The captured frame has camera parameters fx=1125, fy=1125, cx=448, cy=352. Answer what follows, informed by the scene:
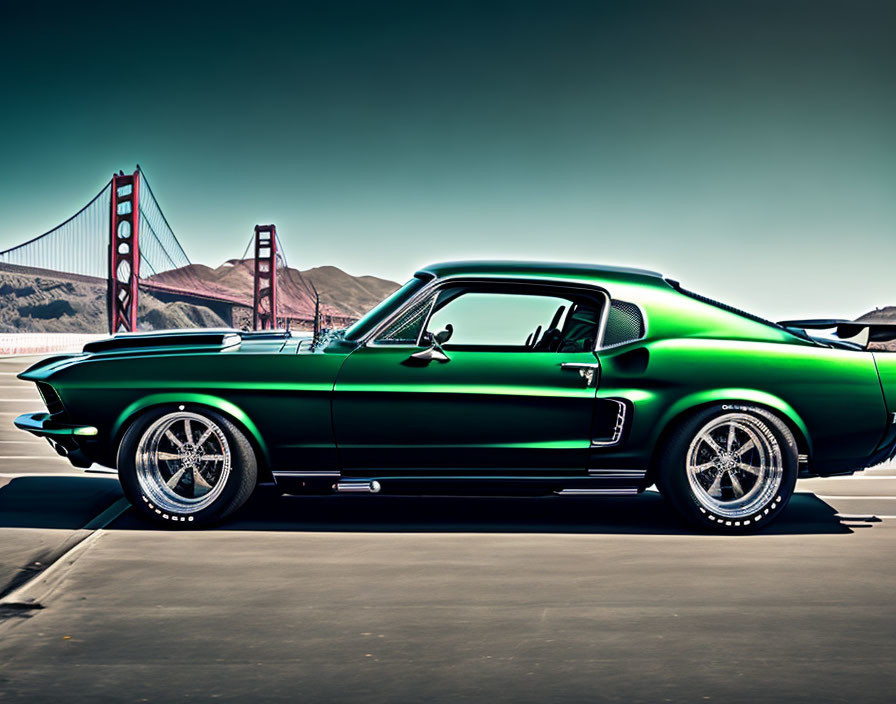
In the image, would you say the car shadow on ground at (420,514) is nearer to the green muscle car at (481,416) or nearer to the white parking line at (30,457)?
the green muscle car at (481,416)

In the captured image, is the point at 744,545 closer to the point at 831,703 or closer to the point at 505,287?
the point at 505,287

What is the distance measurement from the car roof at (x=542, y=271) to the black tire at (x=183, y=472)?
133 centimetres

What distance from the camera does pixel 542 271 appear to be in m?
5.89

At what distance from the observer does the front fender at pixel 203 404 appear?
18.5 ft

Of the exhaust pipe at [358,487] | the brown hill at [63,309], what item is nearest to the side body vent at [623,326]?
the exhaust pipe at [358,487]

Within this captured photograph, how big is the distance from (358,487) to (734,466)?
1919mm

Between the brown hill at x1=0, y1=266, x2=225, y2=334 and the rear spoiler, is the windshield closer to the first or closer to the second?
the rear spoiler

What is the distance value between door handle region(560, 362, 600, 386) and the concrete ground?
30.8 inches

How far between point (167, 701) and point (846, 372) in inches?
156

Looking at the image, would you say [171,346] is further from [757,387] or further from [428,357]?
[757,387]

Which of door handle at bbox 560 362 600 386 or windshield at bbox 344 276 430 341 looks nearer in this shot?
door handle at bbox 560 362 600 386

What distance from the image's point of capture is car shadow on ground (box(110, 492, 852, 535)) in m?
5.83

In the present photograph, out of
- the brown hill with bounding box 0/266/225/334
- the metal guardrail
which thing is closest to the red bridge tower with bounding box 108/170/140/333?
the metal guardrail

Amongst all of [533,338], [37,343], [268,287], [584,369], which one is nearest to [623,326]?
[584,369]
